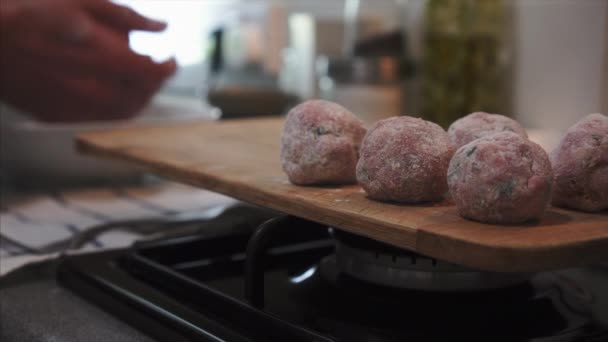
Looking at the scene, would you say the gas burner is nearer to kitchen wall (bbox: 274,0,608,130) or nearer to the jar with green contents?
kitchen wall (bbox: 274,0,608,130)

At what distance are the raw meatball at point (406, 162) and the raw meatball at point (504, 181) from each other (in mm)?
50

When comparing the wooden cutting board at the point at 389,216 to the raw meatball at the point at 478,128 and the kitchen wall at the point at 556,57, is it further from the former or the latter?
the kitchen wall at the point at 556,57

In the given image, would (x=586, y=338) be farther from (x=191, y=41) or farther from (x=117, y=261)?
(x=191, y=41)

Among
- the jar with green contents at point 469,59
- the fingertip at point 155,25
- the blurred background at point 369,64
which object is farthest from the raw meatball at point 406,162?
the jar with green contents at point 469,59

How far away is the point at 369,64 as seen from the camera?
1629 mm

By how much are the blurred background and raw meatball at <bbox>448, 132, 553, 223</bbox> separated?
0.31m

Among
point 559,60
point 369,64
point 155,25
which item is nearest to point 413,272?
point 155,25

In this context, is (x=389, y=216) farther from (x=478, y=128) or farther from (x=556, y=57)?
(x=556, y=57)

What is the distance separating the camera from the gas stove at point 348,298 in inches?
20.1

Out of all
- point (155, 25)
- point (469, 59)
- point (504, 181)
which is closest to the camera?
point (504, 181)

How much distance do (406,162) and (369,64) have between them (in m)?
1.14

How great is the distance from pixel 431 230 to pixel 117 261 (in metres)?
0.40

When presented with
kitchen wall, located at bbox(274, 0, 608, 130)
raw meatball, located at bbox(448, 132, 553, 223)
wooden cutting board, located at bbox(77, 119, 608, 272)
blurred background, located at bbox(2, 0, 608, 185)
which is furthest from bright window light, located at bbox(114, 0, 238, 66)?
raw meatball, located at bbox(448, 132, 553, 223)

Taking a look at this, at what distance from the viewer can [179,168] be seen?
0.69 m
